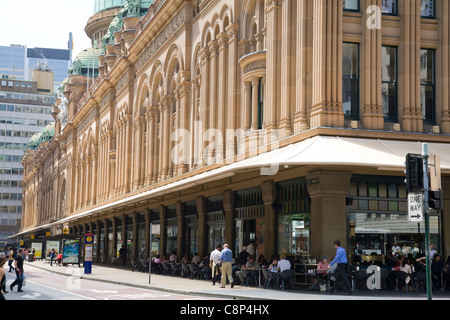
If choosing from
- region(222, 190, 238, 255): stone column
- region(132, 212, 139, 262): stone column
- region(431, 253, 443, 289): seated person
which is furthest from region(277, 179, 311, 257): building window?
region(132, 212, 139, 262): stone column

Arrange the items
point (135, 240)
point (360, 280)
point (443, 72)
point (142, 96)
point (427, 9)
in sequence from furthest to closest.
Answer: point (142, 96)
point (135, 240)
point (427, 9)
point (443, 72)
point (360, 280)

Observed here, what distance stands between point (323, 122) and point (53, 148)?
90.2 metres

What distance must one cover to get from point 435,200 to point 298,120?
484 inches

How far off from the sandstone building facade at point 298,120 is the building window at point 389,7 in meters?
0.05

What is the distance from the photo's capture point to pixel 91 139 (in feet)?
267

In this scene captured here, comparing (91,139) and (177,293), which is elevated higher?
(91,139)

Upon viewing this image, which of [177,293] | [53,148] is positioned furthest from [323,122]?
[53,148]

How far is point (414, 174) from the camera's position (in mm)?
16672

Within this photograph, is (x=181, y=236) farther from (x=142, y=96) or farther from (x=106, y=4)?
(x=106, y=4)

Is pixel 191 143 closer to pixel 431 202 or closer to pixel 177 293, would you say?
pixel 177 293

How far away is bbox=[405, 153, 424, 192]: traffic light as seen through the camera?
54.5 ft

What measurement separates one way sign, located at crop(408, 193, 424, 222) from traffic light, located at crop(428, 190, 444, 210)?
26 centimetres

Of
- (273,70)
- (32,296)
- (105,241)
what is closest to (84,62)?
(105,241)

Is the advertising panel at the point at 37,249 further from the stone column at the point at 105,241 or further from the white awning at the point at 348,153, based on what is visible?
the white awning at the point at 348,153
